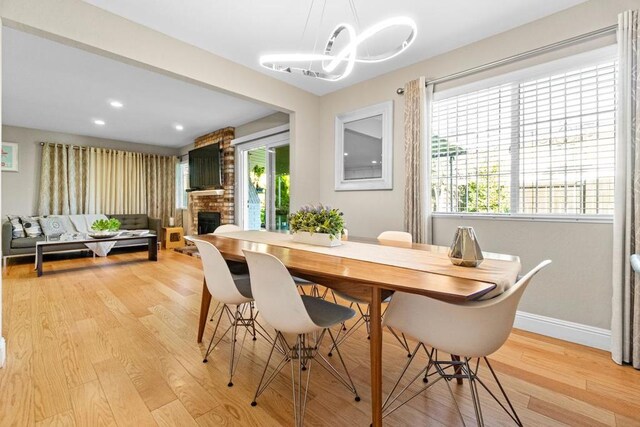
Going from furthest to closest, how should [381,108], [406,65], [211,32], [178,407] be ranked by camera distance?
[381,108]
[406,65]
[211,32]
[178,407]

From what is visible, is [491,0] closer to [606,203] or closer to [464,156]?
[464,156]

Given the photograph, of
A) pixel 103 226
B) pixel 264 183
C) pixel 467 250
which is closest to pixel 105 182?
pixel 103 226

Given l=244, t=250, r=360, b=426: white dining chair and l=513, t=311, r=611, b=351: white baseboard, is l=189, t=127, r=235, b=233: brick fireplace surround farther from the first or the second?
l=513, t=311, r=611, b=351: white baseboard

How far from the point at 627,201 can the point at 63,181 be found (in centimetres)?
819

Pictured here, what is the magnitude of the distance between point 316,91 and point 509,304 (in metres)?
3.45

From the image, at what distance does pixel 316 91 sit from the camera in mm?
3891

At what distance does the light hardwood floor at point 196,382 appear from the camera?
1444 mm

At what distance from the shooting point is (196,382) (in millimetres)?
1721

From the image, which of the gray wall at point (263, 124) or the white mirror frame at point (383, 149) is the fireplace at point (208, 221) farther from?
the white mirror frame at point (383, 149)

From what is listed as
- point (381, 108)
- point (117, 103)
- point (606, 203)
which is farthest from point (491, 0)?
point (117, 103)

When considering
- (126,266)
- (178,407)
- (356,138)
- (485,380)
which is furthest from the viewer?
(126,266)

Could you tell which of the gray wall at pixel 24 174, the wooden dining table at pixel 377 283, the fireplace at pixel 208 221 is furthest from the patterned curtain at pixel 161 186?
the wooden dining table at pixel 377 283

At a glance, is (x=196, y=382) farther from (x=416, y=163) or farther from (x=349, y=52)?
(x=416, y=163)

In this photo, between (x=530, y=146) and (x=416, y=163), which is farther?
(x=416, y=163)
